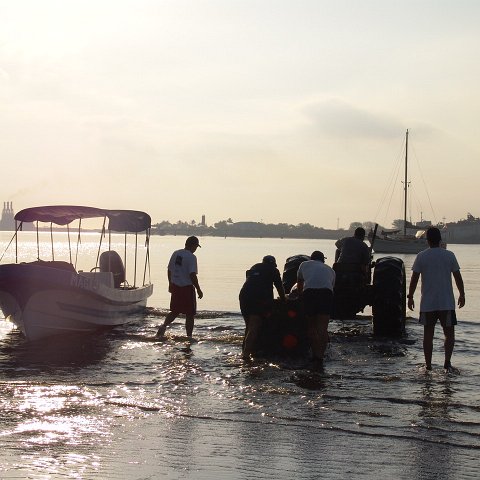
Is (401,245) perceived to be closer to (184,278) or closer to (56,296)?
(184,278)

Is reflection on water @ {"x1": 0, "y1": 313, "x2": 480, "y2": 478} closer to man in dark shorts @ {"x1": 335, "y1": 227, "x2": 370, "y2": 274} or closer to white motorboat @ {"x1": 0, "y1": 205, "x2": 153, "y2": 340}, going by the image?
white motorboat @ {"x1": 0, "y1": 205, "x2": 153, "y2": 340}

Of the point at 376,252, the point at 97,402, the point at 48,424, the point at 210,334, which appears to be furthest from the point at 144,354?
the point at 376,252

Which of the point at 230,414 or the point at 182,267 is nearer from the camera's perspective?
the point at 230,414

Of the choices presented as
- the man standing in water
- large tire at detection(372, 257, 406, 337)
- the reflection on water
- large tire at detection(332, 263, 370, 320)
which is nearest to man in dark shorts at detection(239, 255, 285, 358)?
the reflection on water

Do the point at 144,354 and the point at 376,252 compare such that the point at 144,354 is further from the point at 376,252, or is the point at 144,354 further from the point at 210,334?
the point at 376,252

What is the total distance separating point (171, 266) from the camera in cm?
1493

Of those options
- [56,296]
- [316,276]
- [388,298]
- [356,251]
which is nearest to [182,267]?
[56,296]

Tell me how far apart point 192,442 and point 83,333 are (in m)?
9.19

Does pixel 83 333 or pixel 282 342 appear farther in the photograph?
pixel 83 333

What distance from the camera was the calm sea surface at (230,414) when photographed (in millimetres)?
6438

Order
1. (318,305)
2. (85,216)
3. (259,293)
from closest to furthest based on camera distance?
(318,305) < (259,293) < (85,216)

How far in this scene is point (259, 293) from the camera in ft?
40.0

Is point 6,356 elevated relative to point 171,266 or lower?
lower

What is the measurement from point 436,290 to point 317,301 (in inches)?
71.2
